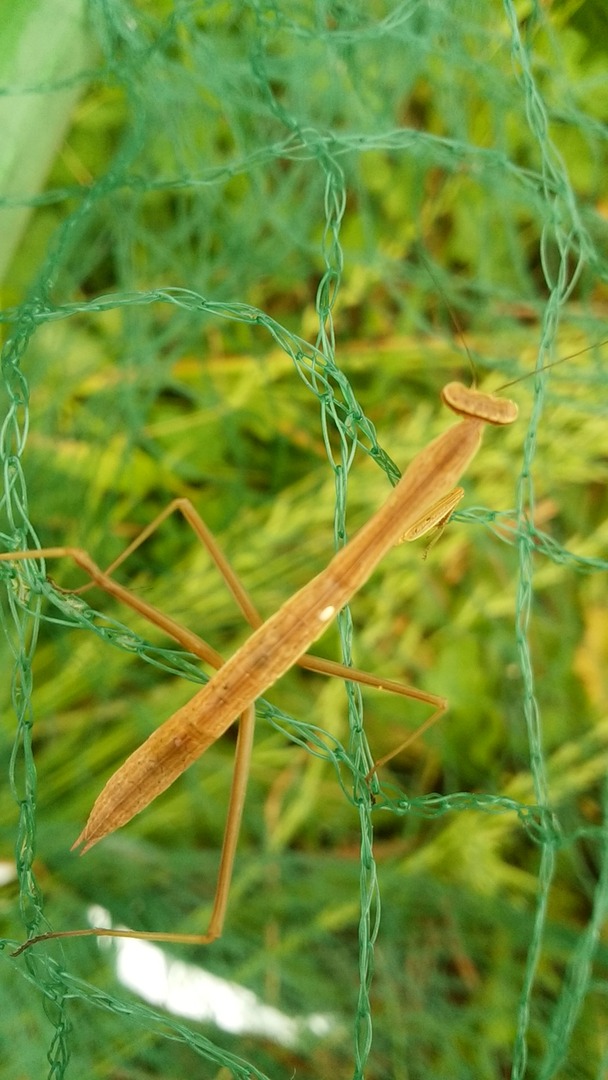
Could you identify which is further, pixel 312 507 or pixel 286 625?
pixel 312 507

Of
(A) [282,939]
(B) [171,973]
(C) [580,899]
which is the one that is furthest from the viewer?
(C) [580,899]

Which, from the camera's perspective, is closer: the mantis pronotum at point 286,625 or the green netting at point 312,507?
the mantis pronotum at point 286,625

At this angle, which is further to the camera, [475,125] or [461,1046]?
[475,125]

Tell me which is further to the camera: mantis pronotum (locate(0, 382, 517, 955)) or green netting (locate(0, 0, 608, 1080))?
green netting (locate(0, 0, 608, 1080))

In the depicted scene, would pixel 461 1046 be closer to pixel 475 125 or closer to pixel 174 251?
pixel 174 251

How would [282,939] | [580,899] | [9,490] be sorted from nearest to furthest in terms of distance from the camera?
[9,490], [282,939], [580,899]

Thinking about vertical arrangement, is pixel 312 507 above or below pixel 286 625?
below

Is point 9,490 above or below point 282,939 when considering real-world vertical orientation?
above

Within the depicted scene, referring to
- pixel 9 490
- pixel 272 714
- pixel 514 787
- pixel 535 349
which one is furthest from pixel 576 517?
pixel 9 490
